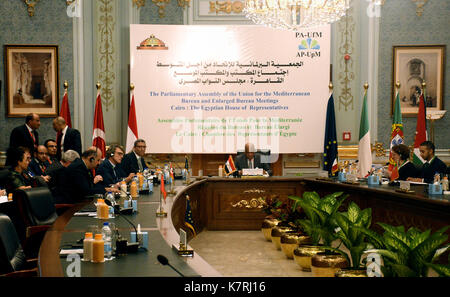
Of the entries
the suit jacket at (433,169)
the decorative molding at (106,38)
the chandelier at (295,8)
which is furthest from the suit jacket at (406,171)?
the decorative molding at (106,38)

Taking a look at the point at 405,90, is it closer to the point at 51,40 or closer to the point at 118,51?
the point at 118,51

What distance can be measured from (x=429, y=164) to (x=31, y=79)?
6.86 meters

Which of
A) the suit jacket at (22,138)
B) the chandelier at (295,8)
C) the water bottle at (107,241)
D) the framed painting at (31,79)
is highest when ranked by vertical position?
the chandelier at (295,8)

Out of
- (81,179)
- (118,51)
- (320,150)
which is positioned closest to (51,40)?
(118,51)

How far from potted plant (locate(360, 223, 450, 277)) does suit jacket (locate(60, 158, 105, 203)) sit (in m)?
3.43

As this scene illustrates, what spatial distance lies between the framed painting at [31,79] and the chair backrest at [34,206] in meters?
5.15

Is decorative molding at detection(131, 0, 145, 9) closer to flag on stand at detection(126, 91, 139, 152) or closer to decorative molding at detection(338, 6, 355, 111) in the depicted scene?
flag on stand at detection(126, 91, 139, 152)

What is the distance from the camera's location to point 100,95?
8.55 metres

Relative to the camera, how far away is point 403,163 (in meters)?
6.29

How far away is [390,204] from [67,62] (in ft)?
20.4

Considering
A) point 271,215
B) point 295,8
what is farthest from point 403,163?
point 295,8

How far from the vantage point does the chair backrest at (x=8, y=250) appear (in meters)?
2.42

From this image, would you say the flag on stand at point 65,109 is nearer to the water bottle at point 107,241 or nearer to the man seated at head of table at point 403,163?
the man seated at head of table at point 403,163
